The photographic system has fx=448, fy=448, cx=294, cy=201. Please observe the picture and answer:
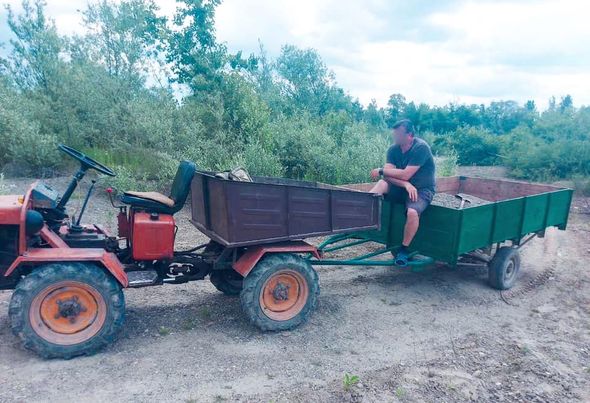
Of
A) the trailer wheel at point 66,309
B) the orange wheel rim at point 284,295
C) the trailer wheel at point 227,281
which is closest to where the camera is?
the trailer wheel at point 66,309

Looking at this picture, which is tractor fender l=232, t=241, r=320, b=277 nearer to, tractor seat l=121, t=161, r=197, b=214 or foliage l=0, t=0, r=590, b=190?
tractor seat l=121, t=161, r=197, b=214

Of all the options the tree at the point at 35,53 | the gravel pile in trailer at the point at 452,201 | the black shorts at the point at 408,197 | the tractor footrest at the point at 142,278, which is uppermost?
the tree at the point at 35,53

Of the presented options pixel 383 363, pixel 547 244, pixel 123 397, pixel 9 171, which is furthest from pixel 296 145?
pixel 123 397

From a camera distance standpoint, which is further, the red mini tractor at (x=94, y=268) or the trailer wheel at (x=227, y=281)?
the trailer wheel at (x=227, y=281)

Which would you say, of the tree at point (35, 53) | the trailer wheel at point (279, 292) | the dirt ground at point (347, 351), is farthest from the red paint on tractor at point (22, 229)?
the tree at point (35, 53)

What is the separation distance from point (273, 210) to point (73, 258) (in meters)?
1.86

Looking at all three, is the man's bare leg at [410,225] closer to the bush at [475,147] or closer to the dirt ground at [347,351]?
the dirt ground at [347,351]

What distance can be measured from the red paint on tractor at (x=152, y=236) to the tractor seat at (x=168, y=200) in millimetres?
86

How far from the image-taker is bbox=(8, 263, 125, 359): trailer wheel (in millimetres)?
3805

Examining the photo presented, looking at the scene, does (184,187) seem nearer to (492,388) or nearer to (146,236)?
(146,236)

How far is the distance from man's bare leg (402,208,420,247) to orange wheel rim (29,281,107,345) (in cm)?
352

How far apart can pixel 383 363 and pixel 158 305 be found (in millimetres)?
2626

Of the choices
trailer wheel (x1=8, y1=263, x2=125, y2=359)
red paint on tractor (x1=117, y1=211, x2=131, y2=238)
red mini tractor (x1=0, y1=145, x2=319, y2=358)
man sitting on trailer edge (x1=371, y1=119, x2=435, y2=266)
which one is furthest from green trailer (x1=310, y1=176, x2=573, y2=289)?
trailer wheel (x1=8, y1=263, x2=125, y2=359)

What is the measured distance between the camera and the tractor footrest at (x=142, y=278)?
438cm
